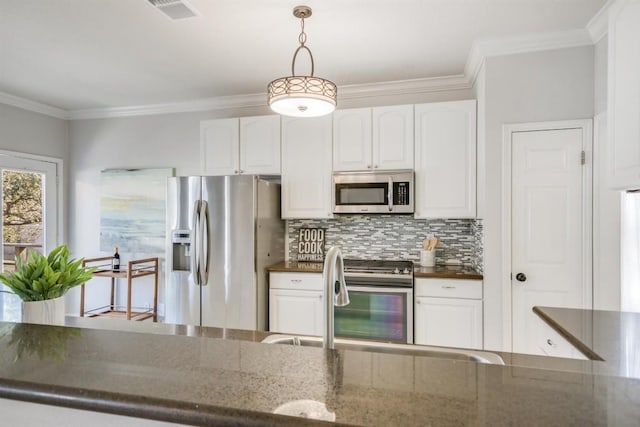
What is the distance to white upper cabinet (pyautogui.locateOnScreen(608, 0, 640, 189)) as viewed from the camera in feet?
4.28

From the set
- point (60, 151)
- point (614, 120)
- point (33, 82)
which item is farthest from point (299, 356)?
point (60, 151)

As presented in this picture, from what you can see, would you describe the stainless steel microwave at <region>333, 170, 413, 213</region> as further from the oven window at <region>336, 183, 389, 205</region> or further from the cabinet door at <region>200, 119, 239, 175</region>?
the cabinet door at <region>200, 119, 239, 175</region>

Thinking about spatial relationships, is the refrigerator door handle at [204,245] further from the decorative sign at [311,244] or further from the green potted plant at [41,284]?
the green potted plant at [41,284]

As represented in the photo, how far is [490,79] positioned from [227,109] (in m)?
2.58

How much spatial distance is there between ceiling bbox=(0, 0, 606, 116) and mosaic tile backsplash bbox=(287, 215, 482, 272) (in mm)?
1317

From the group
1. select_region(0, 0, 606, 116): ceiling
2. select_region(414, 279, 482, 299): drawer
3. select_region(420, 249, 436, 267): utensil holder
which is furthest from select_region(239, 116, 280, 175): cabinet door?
select_region(414, 279, 482, 299): drawer

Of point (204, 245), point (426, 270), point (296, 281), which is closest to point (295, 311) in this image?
point (296, 281)

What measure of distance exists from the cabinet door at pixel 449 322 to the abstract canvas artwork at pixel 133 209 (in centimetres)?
281

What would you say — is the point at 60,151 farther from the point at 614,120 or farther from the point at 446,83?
the point at 614,120

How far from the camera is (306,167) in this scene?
338 centimetres

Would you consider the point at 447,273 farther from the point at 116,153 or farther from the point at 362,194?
the point at 116,153

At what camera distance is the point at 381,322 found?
292cm

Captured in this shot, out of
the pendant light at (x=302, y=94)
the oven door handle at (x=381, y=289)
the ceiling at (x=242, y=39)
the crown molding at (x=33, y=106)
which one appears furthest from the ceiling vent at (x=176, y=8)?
the crown molding at (x=33, y=106)

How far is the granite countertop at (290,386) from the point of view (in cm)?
49
